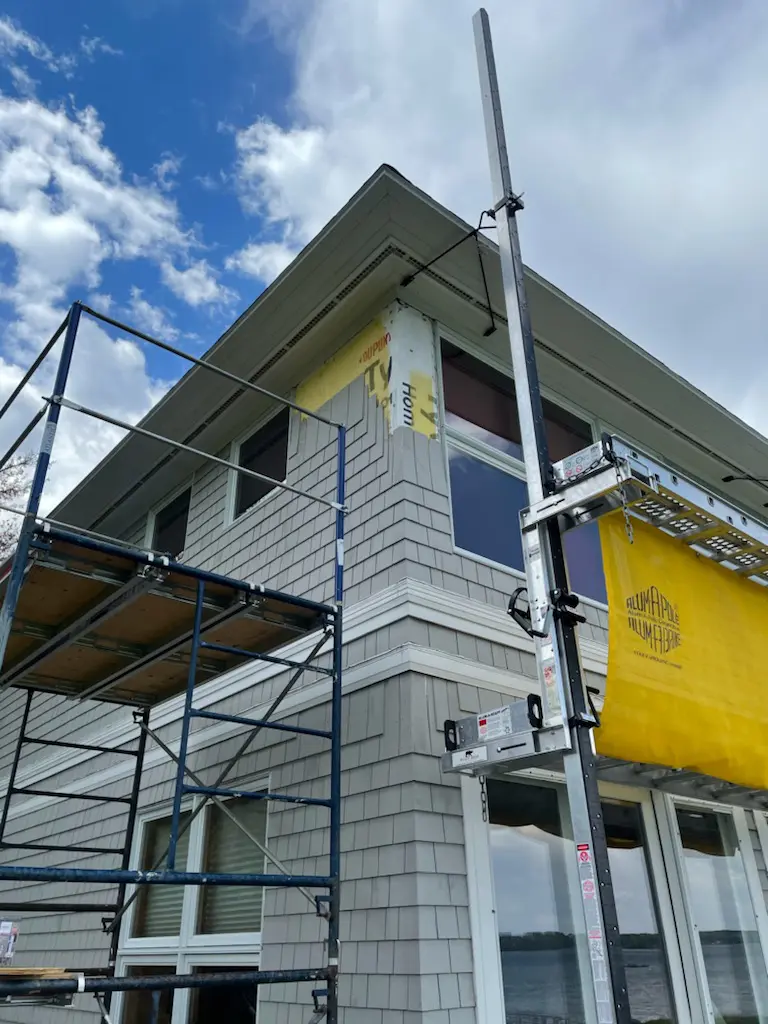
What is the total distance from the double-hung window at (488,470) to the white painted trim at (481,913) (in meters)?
1.74

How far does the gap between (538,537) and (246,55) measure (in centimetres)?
784

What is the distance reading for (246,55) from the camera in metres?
8.67

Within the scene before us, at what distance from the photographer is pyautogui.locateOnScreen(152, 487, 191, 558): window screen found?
796cm

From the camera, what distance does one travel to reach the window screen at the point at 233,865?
5.21 metres

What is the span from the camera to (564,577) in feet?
10.8

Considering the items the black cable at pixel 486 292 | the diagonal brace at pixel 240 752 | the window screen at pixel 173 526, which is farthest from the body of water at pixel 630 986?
the window screen at pixel 173 526

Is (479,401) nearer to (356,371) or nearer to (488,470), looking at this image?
(488,470)

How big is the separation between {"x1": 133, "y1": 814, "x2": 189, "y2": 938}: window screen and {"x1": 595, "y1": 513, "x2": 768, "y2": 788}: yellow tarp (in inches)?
153

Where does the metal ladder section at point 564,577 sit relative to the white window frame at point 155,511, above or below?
below

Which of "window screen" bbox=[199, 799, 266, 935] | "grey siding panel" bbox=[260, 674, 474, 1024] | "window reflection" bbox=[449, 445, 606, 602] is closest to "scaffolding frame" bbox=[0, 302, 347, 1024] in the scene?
"grey siding panel" bbox=[260, 674, 474, 1024]

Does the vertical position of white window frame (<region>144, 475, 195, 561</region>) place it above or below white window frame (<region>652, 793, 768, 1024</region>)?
above

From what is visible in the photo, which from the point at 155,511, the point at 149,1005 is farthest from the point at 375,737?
the point at 155,511

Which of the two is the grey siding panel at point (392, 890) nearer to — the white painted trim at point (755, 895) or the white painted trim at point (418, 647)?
the white painted trim at point (418, 647)

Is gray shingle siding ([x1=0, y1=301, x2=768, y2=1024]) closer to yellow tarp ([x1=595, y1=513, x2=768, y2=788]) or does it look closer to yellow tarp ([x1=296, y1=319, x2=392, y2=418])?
yellow tarp ([x1=296, y1=319, x2=392, y2=418])
